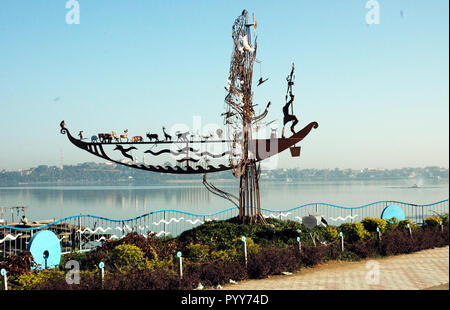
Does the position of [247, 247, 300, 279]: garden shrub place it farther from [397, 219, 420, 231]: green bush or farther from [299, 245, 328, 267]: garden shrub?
[397, 219, 420, 231]: green bush

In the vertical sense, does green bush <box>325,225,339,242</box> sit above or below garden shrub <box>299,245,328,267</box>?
above

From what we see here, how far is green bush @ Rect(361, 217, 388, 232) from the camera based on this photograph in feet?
38.2

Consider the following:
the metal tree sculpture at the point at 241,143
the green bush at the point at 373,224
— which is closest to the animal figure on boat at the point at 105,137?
the metal tree sculpture at the point at 241,143

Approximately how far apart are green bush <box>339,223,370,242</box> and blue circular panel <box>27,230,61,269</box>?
6692mm

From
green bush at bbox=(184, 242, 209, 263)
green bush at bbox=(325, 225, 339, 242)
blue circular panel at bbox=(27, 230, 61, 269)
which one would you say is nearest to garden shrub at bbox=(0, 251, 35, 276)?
blue circular panel at bbox=(27, 230, 61, 269)

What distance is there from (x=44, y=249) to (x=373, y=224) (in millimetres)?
7863

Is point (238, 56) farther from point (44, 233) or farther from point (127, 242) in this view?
point (44, 233)

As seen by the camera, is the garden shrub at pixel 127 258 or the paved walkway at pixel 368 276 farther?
the garden shrub at pixel 127 258

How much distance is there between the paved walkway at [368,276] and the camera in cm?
785

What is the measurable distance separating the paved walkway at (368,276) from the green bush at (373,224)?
52.6 inches

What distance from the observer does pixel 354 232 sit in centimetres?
1110

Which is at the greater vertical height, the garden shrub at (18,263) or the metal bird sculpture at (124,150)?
the metal bird sculpture at (124,150)

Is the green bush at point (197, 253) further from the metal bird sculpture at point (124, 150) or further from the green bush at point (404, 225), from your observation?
the green bush at point (404, 225)

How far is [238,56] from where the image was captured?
37.9 ft
